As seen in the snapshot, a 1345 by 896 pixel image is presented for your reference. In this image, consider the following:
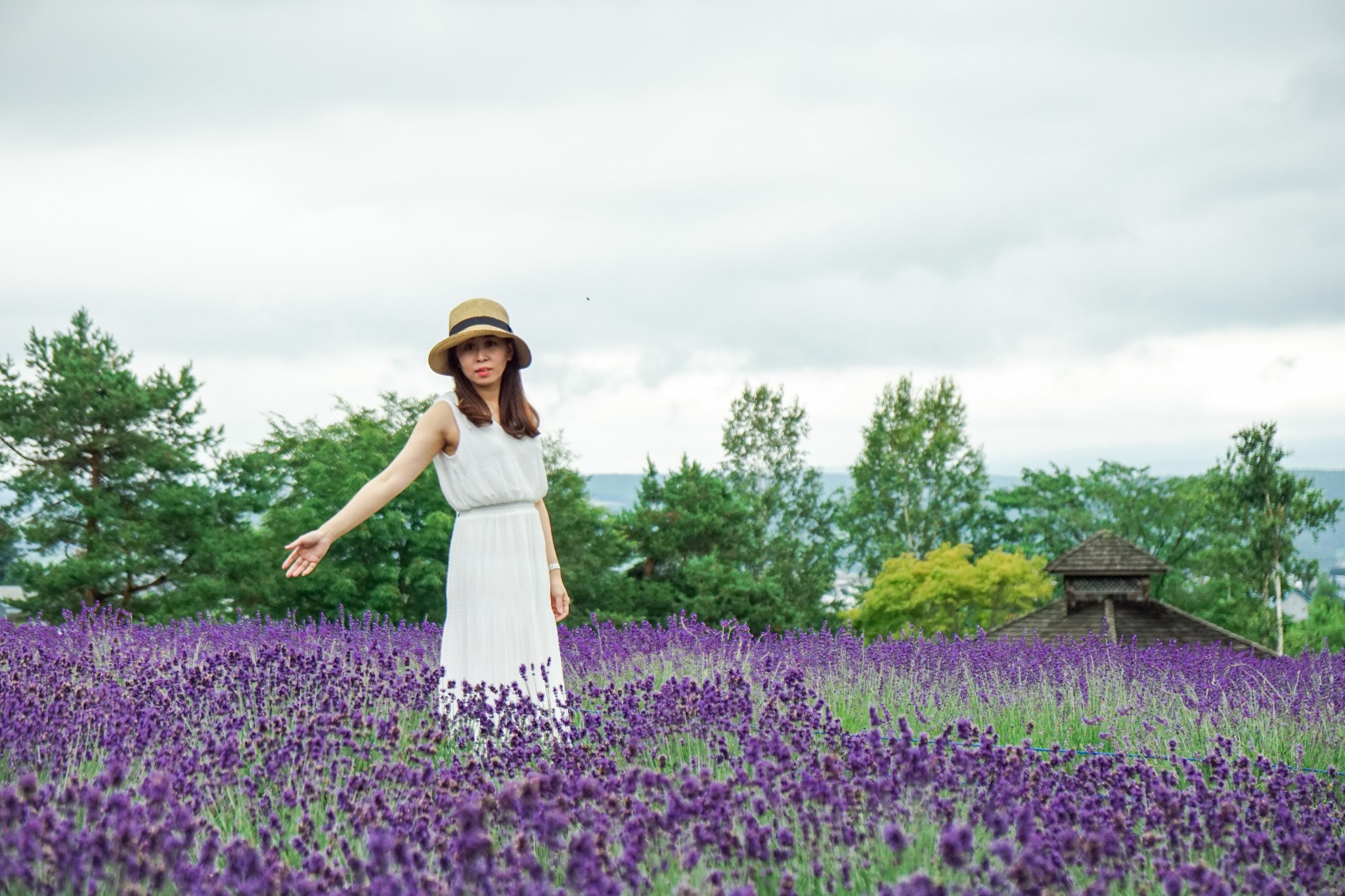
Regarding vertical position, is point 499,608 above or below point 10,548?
below

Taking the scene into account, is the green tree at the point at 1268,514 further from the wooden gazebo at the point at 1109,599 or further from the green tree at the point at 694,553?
the green tree at the point at 694,553

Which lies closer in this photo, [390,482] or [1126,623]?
[390,482]

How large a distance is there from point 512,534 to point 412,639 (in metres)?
3.38

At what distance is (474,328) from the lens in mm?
4691

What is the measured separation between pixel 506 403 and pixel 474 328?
0.34 m

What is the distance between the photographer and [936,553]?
29.1 metres

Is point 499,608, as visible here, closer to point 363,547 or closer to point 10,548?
point 363,547

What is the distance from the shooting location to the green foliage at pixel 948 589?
1103 inches

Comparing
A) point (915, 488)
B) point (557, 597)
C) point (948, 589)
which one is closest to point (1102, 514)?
point (915, 488)

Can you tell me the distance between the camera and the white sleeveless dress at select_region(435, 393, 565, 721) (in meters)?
4.69

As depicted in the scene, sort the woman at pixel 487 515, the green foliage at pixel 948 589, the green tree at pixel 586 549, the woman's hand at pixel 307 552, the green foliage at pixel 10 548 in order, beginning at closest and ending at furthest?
1. the woman's hand at pixel 307 552
2. the woman at pixel 487 515
3. the green foliage at pixel 10 548
4. the green tree at pixel 586 549
5. the green foliage at pixel 948 589

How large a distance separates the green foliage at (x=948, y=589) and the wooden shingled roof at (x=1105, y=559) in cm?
330

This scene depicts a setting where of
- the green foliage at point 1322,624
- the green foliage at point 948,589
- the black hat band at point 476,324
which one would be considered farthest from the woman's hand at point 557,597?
the green foliage at point 1322,624

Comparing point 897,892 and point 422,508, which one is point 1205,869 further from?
point 422,508
